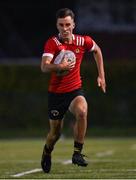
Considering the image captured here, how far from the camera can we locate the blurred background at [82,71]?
3700 cm

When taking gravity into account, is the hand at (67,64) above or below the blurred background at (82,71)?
above

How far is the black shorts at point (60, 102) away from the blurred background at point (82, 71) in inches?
791

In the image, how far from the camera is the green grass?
14.8 m

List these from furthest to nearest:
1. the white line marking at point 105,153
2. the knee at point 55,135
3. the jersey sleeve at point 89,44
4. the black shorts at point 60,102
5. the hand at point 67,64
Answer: the white line marking at point 105,153 < the knee at point 55,135 < the jersey sleeve at point 89,44 < the black shorts at point 60,102 < the hand at point 67,64

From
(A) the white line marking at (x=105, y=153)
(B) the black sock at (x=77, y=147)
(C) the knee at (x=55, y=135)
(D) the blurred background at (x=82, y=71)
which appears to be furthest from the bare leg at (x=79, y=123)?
(D) the blurred background at (x=82, y=71)

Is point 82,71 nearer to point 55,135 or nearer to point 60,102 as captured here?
point 55,135

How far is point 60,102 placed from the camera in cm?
1520

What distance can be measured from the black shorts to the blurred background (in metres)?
20.1

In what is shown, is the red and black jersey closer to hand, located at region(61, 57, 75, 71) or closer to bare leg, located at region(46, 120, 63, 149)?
hand, located at region(61, 57, 75, 71)

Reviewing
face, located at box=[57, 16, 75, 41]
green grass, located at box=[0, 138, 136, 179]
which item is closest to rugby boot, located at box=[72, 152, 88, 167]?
green grass, located at box=[0, 138, 136, 179]

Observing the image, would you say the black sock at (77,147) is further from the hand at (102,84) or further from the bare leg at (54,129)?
the hand at (102,84)

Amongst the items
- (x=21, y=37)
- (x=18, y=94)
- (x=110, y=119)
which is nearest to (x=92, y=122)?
(x=110, y=119)

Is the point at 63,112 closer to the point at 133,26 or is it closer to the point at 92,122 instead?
the point at 92,122

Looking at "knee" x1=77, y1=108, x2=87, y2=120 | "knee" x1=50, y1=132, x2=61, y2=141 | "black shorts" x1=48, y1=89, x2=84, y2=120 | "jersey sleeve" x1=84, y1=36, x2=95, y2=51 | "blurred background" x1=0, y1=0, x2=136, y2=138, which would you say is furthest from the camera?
"blurred background" x1=0, y1=0, x2=136, y2=138
